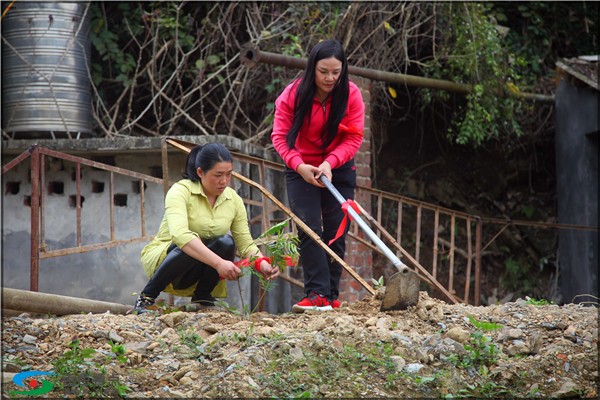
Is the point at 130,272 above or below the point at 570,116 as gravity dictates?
below

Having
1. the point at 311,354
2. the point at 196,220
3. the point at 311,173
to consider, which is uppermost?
the point at 311,173

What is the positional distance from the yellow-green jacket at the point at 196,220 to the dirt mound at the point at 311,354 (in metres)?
0.59

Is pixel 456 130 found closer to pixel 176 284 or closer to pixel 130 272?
pixel 130 272

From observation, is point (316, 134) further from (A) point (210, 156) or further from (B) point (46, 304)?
(B) point (46, 304)

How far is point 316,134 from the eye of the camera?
482 cm

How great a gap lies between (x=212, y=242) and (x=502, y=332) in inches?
64.3

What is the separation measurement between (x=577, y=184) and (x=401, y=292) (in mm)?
5415

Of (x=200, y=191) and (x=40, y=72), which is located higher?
(x=40, y=72)

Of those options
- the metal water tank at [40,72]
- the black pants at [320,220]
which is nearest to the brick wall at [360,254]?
the black pants at [320,220]

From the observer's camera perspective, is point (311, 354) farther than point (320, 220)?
No

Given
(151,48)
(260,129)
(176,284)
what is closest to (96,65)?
(151,48)

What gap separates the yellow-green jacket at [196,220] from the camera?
15.3 feet

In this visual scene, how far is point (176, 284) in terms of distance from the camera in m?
4.85

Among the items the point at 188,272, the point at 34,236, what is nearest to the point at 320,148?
the point at 188,272
